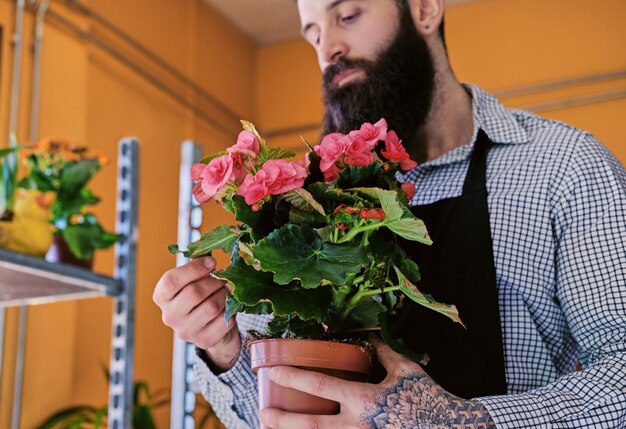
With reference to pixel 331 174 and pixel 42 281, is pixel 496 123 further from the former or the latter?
pixel 42 281

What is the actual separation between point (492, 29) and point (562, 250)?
3.57m

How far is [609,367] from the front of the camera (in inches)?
42.3

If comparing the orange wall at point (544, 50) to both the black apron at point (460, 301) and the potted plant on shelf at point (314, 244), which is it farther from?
the potted plant on shelf at point (314, 244)

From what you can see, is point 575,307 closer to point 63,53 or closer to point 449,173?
point 449,173

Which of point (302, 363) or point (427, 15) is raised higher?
point (427, 15)

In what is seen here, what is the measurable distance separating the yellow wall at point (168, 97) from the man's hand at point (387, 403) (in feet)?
7.58

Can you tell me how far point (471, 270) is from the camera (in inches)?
49.6

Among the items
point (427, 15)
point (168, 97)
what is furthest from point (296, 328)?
point (168, 97)

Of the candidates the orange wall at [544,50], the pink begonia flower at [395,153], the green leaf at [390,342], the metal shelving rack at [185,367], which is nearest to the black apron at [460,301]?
the green leaf at [390,342]

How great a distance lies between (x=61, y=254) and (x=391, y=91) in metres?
0.83

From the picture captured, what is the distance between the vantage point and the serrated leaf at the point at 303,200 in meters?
0.95

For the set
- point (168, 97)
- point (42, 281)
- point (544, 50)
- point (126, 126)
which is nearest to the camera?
point (42, 281)

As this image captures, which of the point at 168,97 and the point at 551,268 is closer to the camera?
the point at 551,268

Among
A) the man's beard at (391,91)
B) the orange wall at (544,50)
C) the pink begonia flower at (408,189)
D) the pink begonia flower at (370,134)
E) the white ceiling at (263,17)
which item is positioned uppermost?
the white ceiling at (263,17)
